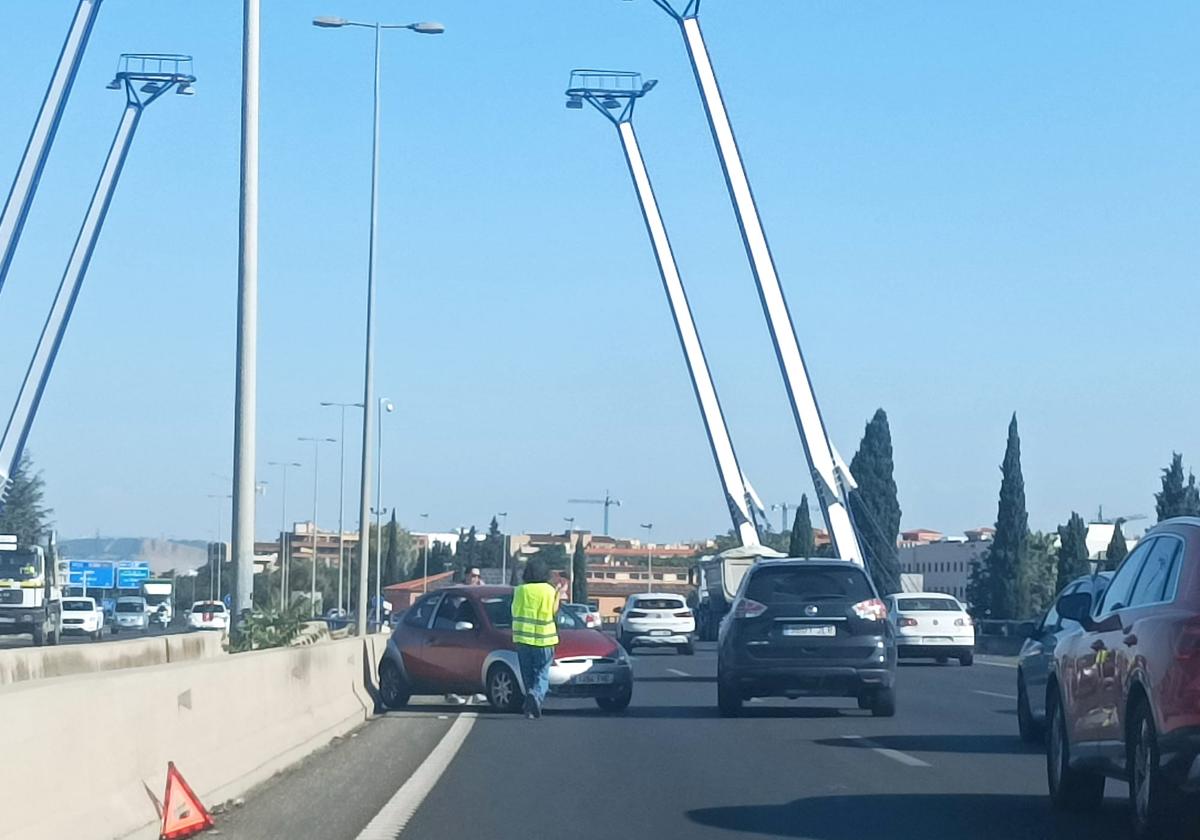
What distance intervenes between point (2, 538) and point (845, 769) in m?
40.8

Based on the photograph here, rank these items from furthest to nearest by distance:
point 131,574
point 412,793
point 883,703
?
point 131,574 < point 883,703 < point 412,793

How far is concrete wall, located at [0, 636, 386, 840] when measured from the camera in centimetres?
734

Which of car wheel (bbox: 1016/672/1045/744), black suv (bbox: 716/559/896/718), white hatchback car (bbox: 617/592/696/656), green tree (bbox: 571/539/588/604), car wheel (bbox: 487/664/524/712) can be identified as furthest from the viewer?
green tree (bbox: 571/539/588/604)

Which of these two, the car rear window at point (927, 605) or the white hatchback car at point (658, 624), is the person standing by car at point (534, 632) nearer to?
the car rear window at point (927, 605)

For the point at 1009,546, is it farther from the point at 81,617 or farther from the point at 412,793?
the point at 412,793

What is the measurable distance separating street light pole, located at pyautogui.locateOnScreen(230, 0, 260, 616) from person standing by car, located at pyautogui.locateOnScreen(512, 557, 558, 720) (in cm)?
268

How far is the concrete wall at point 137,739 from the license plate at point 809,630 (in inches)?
248

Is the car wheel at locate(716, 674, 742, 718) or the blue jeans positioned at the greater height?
the blue jeans

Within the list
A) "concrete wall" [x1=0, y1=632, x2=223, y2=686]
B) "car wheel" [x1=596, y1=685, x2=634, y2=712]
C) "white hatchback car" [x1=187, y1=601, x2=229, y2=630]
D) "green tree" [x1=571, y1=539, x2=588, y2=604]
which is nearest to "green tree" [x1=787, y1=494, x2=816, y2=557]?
"green tree" [x1=571, y1=539, x2=588, y2=604]

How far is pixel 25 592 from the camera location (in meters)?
48.6

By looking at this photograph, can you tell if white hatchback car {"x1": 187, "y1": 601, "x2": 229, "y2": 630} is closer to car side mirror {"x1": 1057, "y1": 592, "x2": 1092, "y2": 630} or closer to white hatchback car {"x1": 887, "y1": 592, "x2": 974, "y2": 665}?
white hatchback car {"x1": 887, "y1": 592, "x2": 974, "y2": 665}

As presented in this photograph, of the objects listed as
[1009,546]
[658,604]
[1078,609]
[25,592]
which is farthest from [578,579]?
[1078,609]

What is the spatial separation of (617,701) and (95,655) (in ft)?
25.8

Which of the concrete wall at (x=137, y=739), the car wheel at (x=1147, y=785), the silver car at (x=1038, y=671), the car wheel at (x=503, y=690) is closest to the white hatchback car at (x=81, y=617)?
the car wheel at (x=503, y=690)
